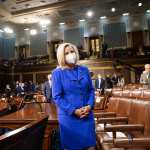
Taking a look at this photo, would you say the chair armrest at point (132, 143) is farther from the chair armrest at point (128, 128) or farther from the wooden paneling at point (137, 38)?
the wooden paneling at point (137, 38)

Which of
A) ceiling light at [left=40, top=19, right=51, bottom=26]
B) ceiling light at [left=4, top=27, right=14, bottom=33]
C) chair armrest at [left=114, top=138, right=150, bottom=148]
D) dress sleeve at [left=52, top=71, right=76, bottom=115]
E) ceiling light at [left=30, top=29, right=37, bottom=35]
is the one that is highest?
ceiling light at [left=40, top=19, right=51, bottom=26]

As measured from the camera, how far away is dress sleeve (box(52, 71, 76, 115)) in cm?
222

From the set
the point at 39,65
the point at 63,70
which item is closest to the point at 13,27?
the point at 39,65

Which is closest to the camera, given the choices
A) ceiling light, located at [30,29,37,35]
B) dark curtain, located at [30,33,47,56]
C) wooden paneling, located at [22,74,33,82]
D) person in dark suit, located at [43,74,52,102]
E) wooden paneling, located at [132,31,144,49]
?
person in dark suit, located at [43,74,52,102]

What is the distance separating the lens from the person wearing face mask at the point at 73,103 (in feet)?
7.37

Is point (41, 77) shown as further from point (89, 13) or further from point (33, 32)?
point (89, 13)

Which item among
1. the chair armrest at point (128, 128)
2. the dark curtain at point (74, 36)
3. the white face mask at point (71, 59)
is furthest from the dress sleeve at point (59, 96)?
the dark curtain at point (74, 36)

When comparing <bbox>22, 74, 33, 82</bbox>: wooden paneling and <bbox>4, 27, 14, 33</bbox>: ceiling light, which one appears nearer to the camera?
<bbox>22, 74, 33, 82</bbox>: wooden paneling

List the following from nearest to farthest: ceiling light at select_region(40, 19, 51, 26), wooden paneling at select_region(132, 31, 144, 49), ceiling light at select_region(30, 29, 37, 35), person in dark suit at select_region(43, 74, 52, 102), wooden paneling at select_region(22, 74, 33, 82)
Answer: person in dark suit at select_region(43, 74, 52, 102)
wooden paneling at select_region(132, 31, 144, 49)
wooden paneling at select_region(22, 74, 33, 82)
ceiling light at select_region(40, 19, 51, 26)
ceiling light at select_region(30, 29, 37, 35)

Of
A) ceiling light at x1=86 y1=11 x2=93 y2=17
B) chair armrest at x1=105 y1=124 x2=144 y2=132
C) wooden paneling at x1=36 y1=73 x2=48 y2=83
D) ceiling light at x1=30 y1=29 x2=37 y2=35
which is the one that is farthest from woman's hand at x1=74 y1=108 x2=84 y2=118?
ceiling light at x1=30 y1=29 x2=37 y2=35

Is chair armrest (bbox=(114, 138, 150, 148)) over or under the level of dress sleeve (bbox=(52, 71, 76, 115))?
under

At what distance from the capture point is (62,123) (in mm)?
2281

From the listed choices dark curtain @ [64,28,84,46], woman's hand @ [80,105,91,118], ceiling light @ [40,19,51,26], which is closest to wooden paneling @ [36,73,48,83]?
dark curtain @ [64,28,84,46]

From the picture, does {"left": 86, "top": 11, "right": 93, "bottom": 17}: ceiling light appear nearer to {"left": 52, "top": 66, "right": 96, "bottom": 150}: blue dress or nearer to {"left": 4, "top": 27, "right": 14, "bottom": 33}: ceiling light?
{"left": 4, "top": 27, "right": 14, "bottom": 33}: ceiling light
